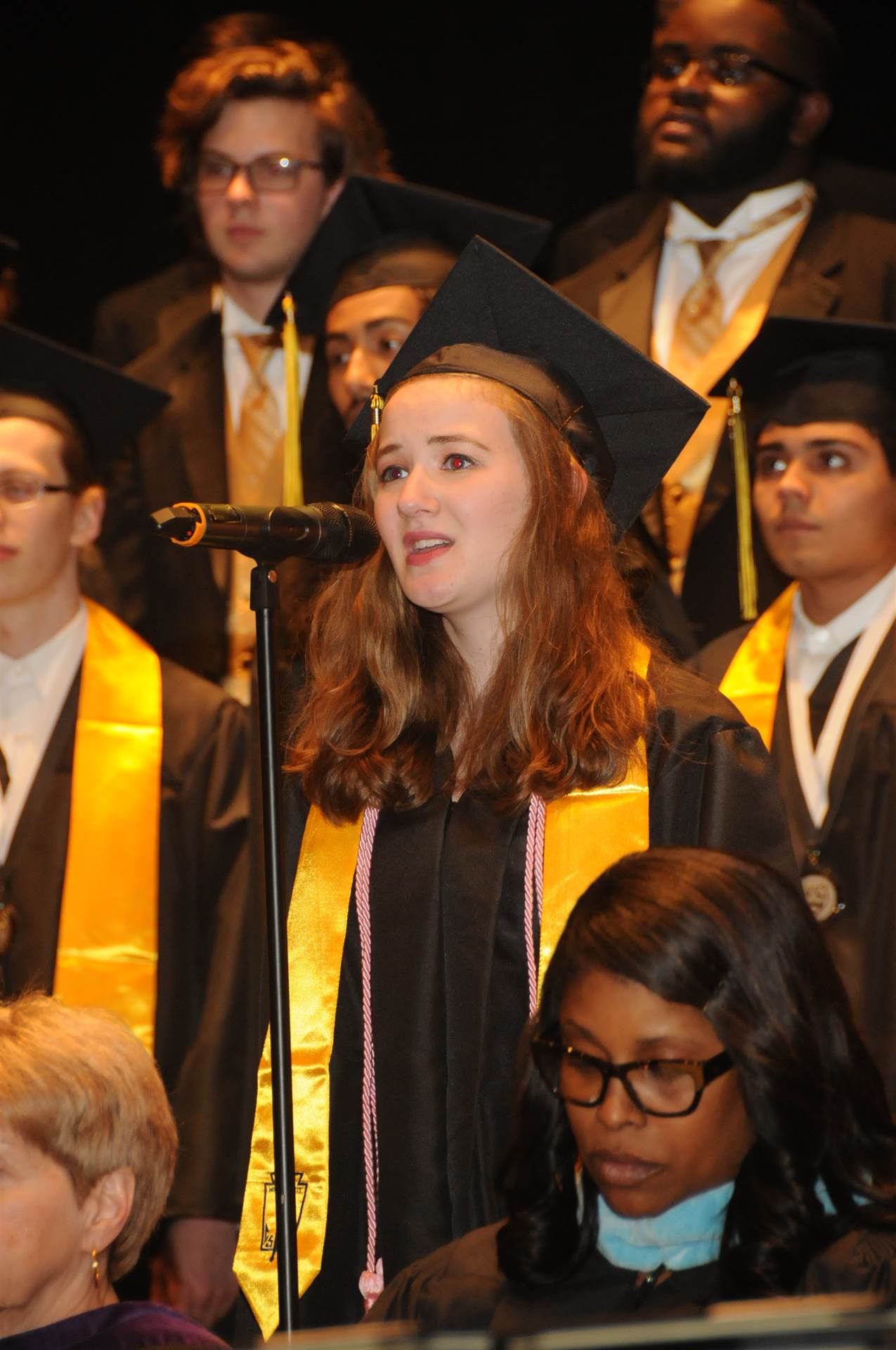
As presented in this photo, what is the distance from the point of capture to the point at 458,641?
2.86 metres

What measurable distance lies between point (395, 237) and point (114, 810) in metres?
1.61

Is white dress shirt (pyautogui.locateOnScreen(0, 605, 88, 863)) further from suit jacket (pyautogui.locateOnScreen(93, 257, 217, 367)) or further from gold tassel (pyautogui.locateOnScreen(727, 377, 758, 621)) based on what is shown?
gold tassel (pyautogui.locateOnScreen(727, 377, 758, 621))

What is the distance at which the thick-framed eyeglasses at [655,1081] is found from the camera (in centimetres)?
203

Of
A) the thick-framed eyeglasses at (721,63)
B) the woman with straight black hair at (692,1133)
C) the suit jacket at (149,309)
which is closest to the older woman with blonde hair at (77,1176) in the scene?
the woman with straight black hair at (692,1133)

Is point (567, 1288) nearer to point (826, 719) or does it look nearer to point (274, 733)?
point (274, 733)

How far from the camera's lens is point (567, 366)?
2.98 m

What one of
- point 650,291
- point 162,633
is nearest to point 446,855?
point 162,633

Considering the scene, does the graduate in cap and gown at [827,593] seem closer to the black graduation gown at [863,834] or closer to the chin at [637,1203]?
the black graduation gown at [863,834]

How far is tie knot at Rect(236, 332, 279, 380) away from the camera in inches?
195

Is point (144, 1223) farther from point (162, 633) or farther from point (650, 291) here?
point (650, 291)

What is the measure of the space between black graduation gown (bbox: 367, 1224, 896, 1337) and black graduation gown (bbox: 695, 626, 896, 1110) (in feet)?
5.66

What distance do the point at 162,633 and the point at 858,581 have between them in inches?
71.7

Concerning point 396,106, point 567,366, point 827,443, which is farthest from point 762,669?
point 396,106

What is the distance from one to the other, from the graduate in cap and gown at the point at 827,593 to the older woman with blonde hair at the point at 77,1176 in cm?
187
